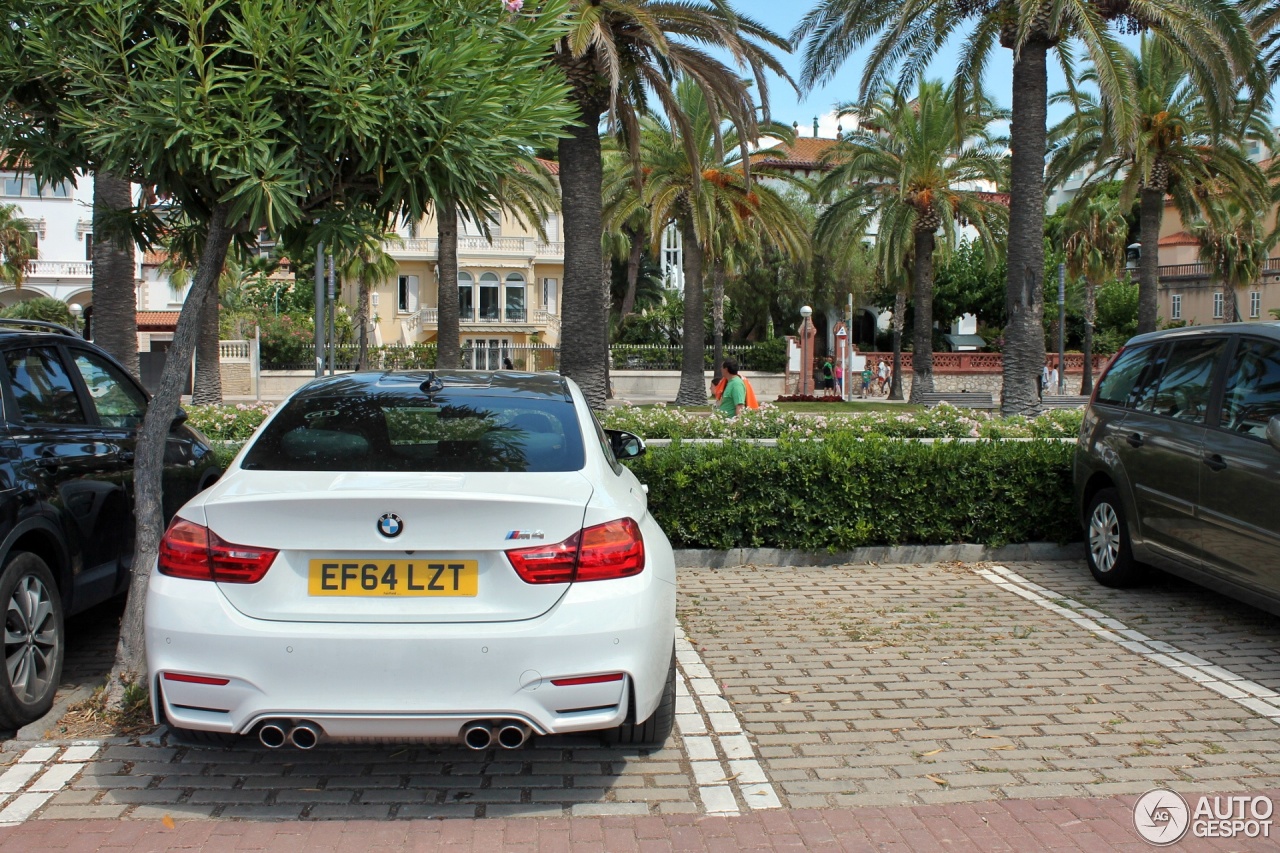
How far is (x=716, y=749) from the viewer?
457 cm

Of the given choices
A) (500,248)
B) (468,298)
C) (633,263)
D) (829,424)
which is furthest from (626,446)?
(468,298)

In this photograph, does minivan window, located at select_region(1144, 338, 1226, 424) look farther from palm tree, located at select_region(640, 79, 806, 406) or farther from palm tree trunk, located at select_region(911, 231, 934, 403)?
palm tree trunk, located at select_region(911, 231, 934, 403)

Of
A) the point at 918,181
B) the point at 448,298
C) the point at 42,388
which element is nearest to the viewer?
the point at 42,388

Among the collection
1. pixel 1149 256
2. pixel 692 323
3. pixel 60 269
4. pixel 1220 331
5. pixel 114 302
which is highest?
pixel 60 269

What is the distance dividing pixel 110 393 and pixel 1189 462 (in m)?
6.40

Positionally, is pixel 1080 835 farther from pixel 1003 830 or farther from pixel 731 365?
pixel 731 365

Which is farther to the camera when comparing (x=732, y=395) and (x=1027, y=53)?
(x=1027, y=53)

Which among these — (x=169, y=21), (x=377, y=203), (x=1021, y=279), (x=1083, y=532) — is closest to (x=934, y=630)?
(x=1083, y=532)

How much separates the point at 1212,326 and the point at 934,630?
2720mm

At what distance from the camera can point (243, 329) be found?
49.8 metres

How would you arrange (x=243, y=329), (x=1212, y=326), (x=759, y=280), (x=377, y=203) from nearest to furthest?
(x=377, y=203) < (x=1212, y=326) < (x=243, y=329) < (x=759, y=280)

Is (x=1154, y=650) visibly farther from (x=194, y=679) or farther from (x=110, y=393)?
(x=110, y=393)

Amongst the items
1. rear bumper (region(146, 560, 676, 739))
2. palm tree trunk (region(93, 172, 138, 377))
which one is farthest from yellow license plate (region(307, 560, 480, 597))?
palm tree trunk (region(93, 172, 138, 377))

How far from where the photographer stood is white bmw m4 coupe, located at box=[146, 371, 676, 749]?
3.55m
